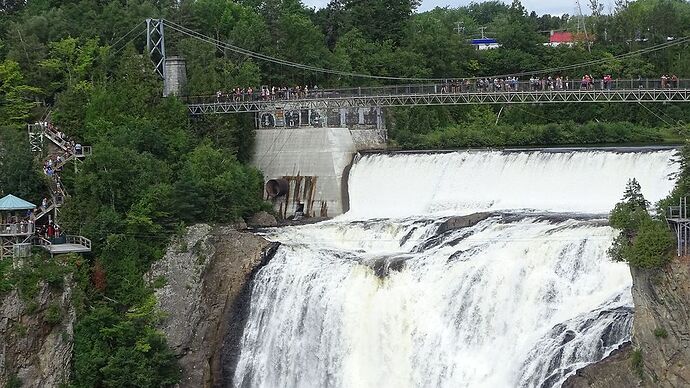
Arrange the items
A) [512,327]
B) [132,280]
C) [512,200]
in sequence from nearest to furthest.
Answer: [512,327]
[132,280]
[512,200]

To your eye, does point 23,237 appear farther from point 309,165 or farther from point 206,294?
point 309,165

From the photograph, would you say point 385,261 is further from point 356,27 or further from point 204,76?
point 356,27

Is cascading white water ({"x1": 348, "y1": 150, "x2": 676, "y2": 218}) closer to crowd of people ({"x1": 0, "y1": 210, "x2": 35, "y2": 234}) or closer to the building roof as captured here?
crowd of people ({"x1": 0, "y1": 210, "x2": 35, "y2": 234})

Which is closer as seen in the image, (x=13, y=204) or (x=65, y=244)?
(x=13, y=204)

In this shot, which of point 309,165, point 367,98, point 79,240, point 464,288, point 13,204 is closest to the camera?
point 464,288

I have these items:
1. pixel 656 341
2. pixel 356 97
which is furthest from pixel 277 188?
pixel 656 341

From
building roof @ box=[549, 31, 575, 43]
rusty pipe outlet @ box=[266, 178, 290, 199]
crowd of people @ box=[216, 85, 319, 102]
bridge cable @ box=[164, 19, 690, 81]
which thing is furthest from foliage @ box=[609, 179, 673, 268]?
building roof @ box=[549, 31, 575, 43]

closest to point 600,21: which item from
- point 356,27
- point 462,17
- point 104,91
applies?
point 356,27

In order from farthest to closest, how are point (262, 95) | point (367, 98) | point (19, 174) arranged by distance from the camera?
point (262, 95) → point (367, 98) → point (19, 174)
